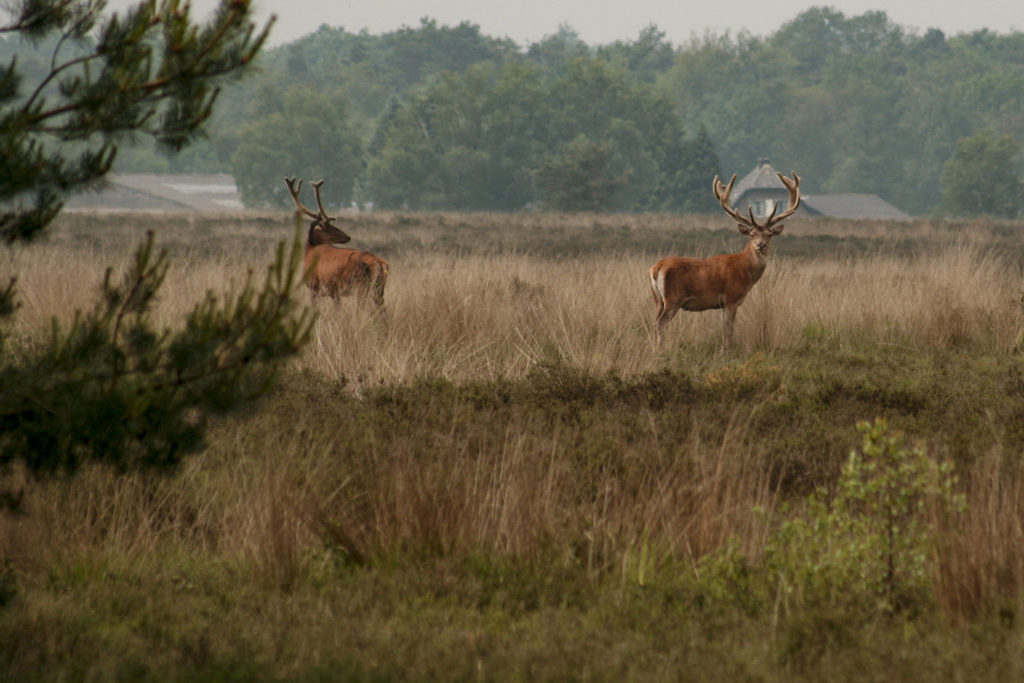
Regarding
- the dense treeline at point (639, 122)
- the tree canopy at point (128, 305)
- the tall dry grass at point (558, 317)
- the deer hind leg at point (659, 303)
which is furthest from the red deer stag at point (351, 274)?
the dense treeline at point (639, 122)

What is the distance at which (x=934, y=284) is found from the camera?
13.5 m

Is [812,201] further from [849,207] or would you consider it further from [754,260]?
[754,260]

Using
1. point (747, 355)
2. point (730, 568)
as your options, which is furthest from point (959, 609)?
point (747, 355)

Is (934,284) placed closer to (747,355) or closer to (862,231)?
(747,355)

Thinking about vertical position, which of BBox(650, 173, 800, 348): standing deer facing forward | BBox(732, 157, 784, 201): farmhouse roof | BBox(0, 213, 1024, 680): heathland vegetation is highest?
BBox(732, 157, 784, 201): farmhouse roof

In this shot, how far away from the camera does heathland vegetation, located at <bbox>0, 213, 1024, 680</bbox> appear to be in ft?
14.1

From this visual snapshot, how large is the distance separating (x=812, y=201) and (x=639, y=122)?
12.6m

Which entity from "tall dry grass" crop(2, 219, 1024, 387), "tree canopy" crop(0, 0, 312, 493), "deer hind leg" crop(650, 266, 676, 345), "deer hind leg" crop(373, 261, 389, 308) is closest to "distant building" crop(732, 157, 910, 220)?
"tall dry grass" crop(2, 219, 1024, 387)

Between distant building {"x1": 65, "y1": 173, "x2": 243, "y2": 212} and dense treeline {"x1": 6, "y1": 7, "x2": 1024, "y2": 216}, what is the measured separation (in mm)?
3219

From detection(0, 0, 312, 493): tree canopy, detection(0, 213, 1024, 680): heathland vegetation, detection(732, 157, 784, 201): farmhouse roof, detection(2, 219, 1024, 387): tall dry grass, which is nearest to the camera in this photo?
detection(0, 0, 312, 493): tree canopy

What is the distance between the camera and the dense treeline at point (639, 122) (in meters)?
72.7

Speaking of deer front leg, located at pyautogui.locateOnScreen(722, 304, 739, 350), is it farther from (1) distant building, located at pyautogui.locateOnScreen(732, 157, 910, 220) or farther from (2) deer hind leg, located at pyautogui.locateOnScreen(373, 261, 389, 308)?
(1) distant building, located at pyautogui.locateOnScreen(732, 157, 910, 220)

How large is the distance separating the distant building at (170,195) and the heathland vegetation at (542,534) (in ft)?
221

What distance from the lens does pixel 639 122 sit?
7762cm
